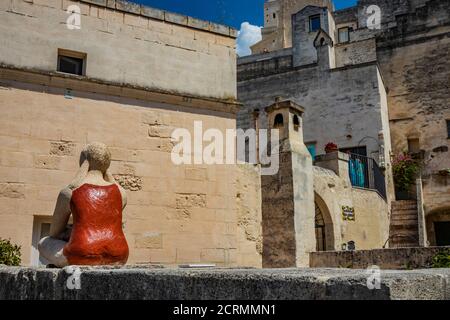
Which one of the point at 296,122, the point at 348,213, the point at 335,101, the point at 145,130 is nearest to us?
the point at 145,130

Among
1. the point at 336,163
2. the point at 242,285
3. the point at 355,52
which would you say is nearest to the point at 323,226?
the point at 336,163

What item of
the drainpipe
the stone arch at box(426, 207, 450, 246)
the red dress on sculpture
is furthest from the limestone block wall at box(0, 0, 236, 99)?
the stone arch at box(426, 207, 450, 246)

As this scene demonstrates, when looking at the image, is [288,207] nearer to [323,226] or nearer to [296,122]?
[296,122]

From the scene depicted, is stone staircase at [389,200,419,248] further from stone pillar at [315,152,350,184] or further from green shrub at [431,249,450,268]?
green shrub at [431,249,450,268]

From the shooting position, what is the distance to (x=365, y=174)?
16297 mm

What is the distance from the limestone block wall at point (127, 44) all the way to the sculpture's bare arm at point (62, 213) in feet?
13.2

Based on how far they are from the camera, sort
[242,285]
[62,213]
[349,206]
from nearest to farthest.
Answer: [242,285] → [62,213] → [349,206]

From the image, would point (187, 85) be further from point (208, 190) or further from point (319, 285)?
point (319, 285)

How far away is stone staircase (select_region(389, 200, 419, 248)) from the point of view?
1634cm

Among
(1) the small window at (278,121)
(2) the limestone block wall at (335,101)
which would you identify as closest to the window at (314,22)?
(2) the limestone block wall at (335,101)

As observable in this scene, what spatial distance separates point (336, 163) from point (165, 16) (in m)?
7.53

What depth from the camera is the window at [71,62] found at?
789cm

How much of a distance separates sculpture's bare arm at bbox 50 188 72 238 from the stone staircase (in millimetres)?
14006
